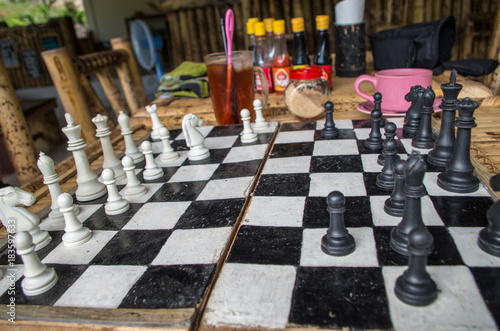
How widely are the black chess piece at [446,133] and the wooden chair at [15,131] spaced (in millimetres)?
2072

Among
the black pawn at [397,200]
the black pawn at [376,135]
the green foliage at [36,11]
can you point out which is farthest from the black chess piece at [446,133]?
the green foliage at [36,11]

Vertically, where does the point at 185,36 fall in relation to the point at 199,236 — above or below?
above

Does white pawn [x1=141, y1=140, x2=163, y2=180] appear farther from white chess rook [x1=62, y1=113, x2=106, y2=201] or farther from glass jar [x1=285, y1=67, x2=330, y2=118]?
glass jar [x1=285, y1=67, x2=330, y2=118]

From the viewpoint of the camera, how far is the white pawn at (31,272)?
2.21 ft

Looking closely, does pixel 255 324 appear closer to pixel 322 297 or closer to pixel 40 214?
pixel 322 297

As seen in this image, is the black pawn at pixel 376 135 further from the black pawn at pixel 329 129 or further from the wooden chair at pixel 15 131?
the wooden chair at pixel 15 131

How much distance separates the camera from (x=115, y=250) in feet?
2.54

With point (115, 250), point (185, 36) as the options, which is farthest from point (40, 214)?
point (185, 36)

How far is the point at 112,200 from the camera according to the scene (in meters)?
0.94

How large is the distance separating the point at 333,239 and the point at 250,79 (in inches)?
37.2

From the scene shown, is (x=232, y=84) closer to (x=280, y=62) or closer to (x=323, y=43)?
(x=280, y=62)

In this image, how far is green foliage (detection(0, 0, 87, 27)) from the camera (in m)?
7.78

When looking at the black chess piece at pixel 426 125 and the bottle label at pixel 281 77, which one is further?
the bottle label at pixel 281 77

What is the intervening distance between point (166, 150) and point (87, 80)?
4.23ft
